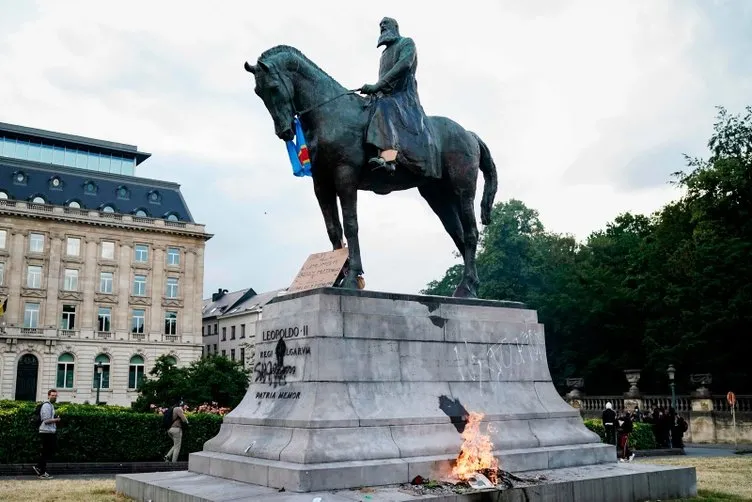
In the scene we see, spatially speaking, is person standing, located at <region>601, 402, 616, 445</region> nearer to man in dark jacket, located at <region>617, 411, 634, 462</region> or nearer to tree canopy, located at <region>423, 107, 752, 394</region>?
man in dark jacket, located at <region>617, 411, 634, 462</region>

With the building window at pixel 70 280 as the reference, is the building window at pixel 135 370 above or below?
Result: below

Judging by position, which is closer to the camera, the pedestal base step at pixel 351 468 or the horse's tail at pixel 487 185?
the pedestal base step at pixel 351 468

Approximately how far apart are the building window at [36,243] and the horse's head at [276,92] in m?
59.6

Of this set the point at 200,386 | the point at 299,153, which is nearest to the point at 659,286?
Answer: the point at 200,386

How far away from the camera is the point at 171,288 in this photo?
224ft

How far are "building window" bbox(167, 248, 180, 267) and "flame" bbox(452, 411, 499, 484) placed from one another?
6266cm

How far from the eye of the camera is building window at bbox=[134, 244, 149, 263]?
67.1m

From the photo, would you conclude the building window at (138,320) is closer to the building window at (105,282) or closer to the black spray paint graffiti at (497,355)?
the building window at (105,282)

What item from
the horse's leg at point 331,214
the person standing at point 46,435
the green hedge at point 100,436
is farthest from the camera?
the green hedge at point 100,436

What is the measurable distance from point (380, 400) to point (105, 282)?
61701mm

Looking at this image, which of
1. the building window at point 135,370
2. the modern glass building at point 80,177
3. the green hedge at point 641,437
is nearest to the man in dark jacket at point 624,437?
the green hedge at point 641,437

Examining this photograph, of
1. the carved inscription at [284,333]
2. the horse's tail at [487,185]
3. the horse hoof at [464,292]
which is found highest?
the horse's tail at [487,185]

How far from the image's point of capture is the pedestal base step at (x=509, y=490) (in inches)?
297

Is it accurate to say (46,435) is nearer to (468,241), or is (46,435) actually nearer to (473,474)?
(468,241)
